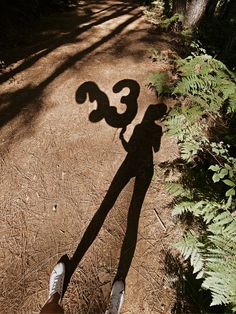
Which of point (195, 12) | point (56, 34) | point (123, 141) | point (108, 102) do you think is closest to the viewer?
point (123, 141)

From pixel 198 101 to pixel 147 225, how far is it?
2.08 meters

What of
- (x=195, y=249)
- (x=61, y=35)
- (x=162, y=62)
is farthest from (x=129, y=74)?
(x=195, y=249)

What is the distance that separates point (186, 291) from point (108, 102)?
140 inches

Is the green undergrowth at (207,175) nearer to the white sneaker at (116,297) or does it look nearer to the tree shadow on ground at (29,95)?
the white sneaker at (116,297)

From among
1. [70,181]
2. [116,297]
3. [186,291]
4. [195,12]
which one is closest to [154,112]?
[70,181]

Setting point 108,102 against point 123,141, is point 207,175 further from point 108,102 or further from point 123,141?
point 108,102

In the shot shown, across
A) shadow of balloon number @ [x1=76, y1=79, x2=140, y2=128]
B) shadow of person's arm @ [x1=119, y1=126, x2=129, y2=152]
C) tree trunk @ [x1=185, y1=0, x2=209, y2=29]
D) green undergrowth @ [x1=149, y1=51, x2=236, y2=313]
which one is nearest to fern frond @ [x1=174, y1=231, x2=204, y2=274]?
green undergrowth @ [x1=149, y1=51, x2=236, y2=313]

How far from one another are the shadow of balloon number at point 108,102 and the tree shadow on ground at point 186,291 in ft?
8.44

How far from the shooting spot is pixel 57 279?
2889mm

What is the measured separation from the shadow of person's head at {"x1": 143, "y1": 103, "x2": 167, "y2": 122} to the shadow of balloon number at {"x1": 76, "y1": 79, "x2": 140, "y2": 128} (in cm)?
24

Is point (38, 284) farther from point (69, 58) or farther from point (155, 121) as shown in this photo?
point (69, 58)

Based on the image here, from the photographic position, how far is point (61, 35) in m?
6.95

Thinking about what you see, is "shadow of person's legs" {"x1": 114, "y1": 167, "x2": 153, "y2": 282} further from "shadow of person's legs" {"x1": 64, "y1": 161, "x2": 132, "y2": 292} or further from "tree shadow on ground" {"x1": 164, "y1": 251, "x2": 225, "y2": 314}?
"tree shadow on ground" {"x1": 164, "y1": 251, "x2": 225, "y2": 314}

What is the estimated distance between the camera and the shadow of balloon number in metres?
Result: 4.84
